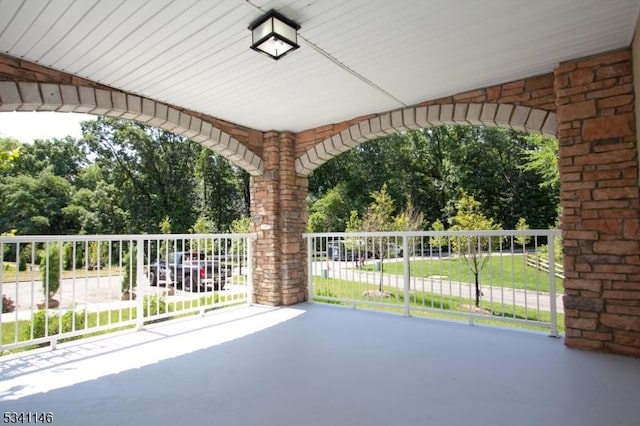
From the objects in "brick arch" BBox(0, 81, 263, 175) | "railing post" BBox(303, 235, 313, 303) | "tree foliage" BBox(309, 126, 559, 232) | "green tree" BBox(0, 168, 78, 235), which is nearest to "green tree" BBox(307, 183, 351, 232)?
"tree foliage" BBox(309, 126, 559, 232)

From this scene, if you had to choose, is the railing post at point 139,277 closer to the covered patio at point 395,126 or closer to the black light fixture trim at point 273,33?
the covered patio at point 395,126

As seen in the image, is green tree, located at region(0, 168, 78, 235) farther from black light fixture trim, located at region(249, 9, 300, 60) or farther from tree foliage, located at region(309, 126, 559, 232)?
black light fixture trim, located at region(249, 9, 300, 60)

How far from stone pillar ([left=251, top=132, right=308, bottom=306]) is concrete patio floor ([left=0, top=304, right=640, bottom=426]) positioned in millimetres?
1363

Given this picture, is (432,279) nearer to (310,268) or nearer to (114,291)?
(310,268)

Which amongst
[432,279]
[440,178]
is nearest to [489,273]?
[432,279]

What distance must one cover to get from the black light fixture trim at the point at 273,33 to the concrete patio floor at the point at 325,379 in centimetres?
237

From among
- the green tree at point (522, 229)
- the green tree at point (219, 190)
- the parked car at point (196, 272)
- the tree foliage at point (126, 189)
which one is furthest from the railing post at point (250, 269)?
the green tree at point (219, 190)

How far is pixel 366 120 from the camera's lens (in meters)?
4.53

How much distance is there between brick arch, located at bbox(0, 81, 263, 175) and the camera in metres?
2.96

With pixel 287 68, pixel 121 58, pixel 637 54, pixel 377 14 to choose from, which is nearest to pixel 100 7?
pixel 121 58

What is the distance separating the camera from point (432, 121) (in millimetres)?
4012

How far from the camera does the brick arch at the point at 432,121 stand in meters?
3.43

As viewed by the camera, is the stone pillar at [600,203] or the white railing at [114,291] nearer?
the stone pillar at [600,203]

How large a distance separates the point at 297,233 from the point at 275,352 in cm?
237
